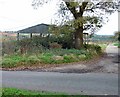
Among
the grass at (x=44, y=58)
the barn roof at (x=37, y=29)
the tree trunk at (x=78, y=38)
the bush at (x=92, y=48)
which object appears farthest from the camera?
the barn roof at (x=37, y=29)

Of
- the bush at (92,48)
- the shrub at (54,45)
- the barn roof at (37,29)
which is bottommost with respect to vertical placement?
the bush at (92,48)

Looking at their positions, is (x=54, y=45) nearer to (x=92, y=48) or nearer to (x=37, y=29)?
(x=92, y=48)

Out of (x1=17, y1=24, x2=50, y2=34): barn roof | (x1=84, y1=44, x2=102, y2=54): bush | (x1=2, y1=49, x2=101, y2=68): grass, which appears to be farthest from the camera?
(x1=17, y1=24, x2=50, y2=34): barn roof

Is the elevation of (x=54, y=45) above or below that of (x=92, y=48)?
above

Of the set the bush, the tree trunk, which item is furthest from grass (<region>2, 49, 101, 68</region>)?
the tree trunk

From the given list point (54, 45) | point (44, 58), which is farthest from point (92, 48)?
point (44, 58)

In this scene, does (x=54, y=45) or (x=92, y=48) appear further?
(x=92, y=48)

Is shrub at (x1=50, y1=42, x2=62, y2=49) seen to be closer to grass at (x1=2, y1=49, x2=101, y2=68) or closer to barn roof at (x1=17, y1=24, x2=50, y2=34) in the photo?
grass at (x1=2, y1=49, x2=101, y2=68)

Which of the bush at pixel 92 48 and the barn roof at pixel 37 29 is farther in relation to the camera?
the barn roof at pixel 37 29

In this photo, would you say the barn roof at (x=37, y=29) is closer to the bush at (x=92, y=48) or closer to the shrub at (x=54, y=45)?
the shrub at (x=54, y=45)

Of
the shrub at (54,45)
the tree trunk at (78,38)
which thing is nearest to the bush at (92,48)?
the tree trunk at (78,38)

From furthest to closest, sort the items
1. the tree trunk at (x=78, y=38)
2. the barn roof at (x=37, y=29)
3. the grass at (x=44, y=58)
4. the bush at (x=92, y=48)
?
the barn roof at (x=37, y=29)
the tree trunk at (x=78, y=38)
the bush at (x=92, y=48)
the grass at (x=44, y=58)

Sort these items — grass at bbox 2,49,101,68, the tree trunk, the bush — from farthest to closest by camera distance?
the tree trunk, the bush, grass at bbox 2,49,101,68

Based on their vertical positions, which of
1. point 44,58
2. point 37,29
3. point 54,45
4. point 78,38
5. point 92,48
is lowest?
point 92,48
